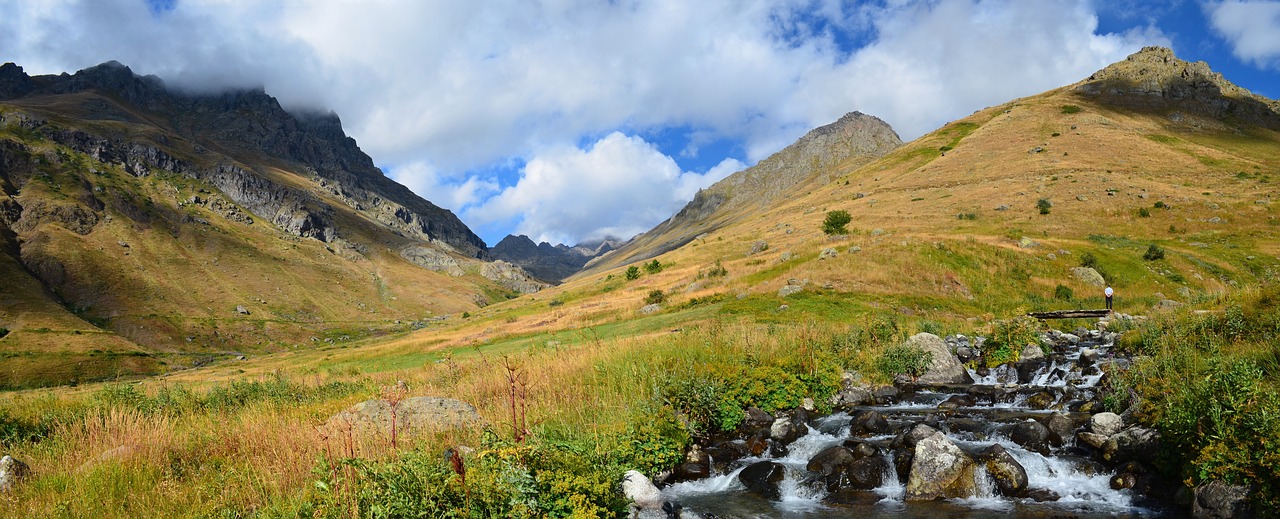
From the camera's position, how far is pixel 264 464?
29.3 ft

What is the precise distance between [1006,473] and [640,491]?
697cm

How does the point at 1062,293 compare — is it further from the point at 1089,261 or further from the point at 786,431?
the point at 786,431

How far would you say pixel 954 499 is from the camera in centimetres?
1034

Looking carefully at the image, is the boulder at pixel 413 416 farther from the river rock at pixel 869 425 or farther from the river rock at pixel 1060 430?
the river rock at pixel 1060 430

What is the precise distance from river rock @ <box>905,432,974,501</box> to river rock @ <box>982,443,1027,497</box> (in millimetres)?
351

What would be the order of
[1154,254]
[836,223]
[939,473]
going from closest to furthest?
[939,473], [1154,254], [836,223]

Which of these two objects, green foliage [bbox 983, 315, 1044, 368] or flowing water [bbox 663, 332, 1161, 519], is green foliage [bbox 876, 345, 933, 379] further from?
green foliage [bbox 983, 315, 1044, 368]

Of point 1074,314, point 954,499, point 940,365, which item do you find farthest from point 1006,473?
point 1074,314

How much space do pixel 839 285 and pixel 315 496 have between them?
103 ft

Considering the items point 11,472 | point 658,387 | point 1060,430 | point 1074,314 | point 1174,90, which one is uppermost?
point 1174,90

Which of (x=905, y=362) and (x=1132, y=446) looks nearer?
(x=1132, y=446)

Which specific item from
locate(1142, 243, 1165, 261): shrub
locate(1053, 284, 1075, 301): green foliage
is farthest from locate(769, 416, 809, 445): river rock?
locate(1142, 243, 1165, 261): shrub

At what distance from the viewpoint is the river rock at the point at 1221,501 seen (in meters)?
7.79

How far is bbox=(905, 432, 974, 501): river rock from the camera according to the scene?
34.3 feet
